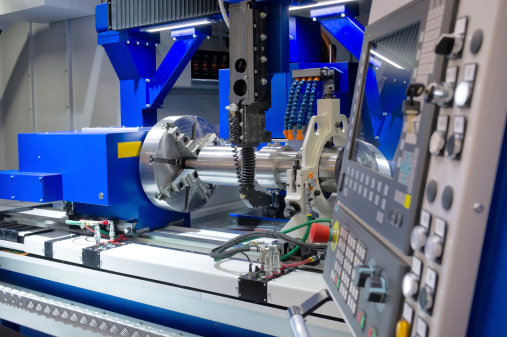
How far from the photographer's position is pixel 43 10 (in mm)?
4926

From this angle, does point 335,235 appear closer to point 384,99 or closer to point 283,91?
point 384,99

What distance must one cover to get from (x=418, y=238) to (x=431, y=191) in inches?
2.7

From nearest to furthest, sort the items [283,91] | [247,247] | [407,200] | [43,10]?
[407,200] < [247,247] < [283,91] < [43,10]

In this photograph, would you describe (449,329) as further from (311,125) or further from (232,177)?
(232,177)

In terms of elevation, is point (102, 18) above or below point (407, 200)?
above

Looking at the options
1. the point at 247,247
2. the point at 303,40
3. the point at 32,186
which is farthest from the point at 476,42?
the point at 303,40

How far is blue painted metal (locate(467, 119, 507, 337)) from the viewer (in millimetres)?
756

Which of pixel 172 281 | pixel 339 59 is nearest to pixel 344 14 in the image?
pixel 172 281

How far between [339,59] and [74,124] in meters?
2.84

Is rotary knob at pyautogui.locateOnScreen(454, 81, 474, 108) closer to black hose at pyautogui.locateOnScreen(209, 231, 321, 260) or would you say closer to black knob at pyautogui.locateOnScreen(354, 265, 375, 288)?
black knob at pyautogui.locateOnScreen(354, 265, 375, 288)

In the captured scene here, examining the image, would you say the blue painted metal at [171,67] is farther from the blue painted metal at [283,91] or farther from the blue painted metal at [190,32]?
the blue painted metal at [283,91]

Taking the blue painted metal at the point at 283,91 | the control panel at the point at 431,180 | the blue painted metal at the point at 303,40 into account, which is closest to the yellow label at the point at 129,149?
the blue painted metal at the point at 283,91

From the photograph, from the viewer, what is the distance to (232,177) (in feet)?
9.22

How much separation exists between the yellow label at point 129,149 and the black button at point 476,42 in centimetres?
226
